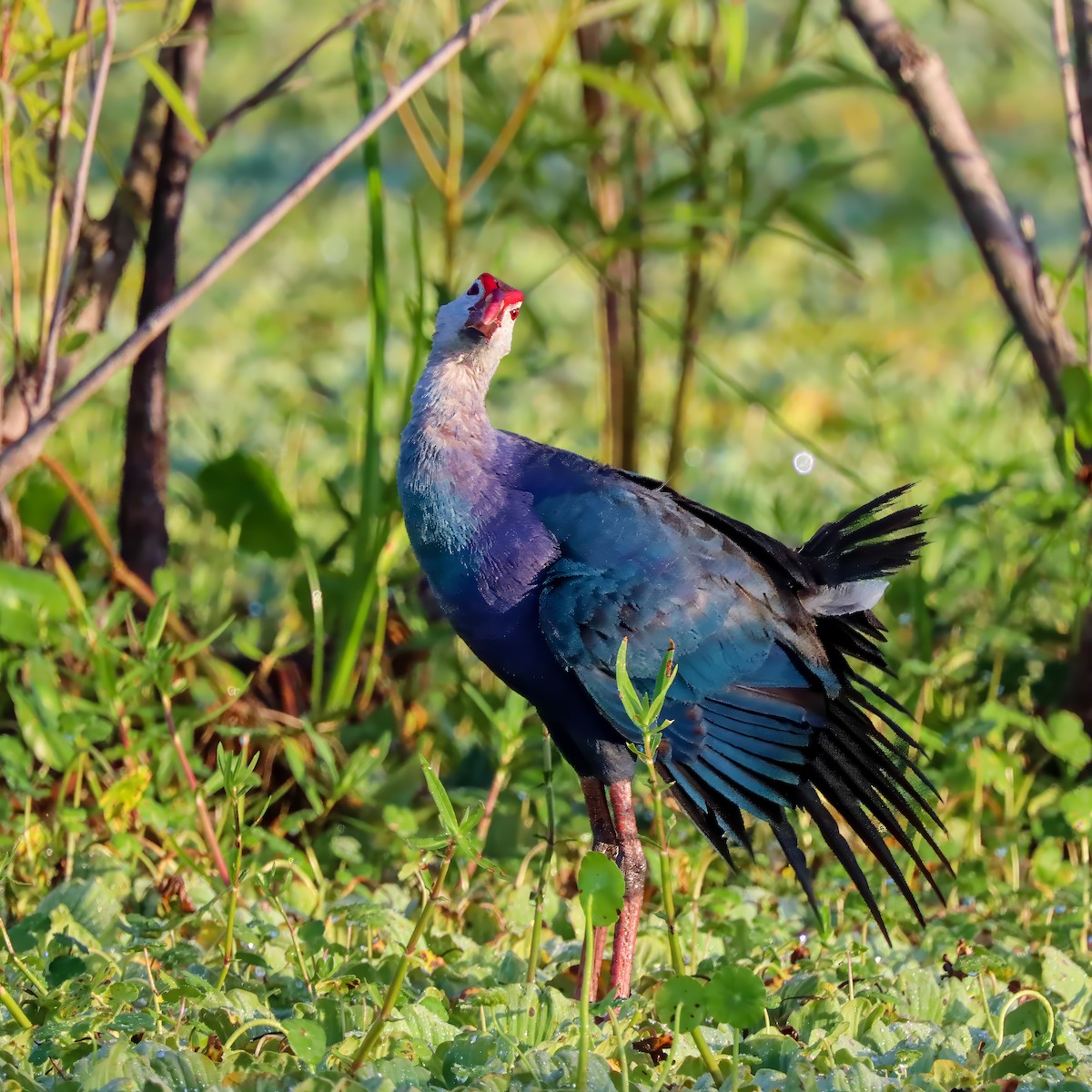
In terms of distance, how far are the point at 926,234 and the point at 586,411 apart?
2.35 m

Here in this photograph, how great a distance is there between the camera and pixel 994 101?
26.9 ft

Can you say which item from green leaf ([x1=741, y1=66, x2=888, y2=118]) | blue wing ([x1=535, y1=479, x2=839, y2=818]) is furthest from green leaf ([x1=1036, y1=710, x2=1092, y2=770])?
green leaf ([x1=741, y1=66, x2=888, y2=118])

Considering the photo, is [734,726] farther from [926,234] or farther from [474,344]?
[926,234]

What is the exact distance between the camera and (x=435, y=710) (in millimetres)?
3074

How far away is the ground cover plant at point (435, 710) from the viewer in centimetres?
188

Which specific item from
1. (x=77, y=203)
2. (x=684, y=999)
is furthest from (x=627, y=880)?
(x=77, y=203)

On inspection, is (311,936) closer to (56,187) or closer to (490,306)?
(490,306)

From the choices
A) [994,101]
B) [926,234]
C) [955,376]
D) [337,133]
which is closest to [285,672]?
[955,376]

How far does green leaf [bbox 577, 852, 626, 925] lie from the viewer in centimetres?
164

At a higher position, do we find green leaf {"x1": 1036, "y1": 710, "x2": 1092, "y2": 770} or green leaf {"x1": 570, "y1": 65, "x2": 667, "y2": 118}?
green leaf {"x1": 570, "y1": 65, "x2": 667, "y2": 118}

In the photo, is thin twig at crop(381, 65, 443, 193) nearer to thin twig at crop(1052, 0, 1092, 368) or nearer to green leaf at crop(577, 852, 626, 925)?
thin twig at crop(1052, 0, 1092, 368)

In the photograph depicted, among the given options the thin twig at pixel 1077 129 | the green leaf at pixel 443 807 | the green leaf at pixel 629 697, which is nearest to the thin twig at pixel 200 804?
the green leaf at pixel 443 807

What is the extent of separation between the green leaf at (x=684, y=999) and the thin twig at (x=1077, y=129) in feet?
5.19

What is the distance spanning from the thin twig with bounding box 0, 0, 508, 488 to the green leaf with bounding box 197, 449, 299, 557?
69 centimetres
